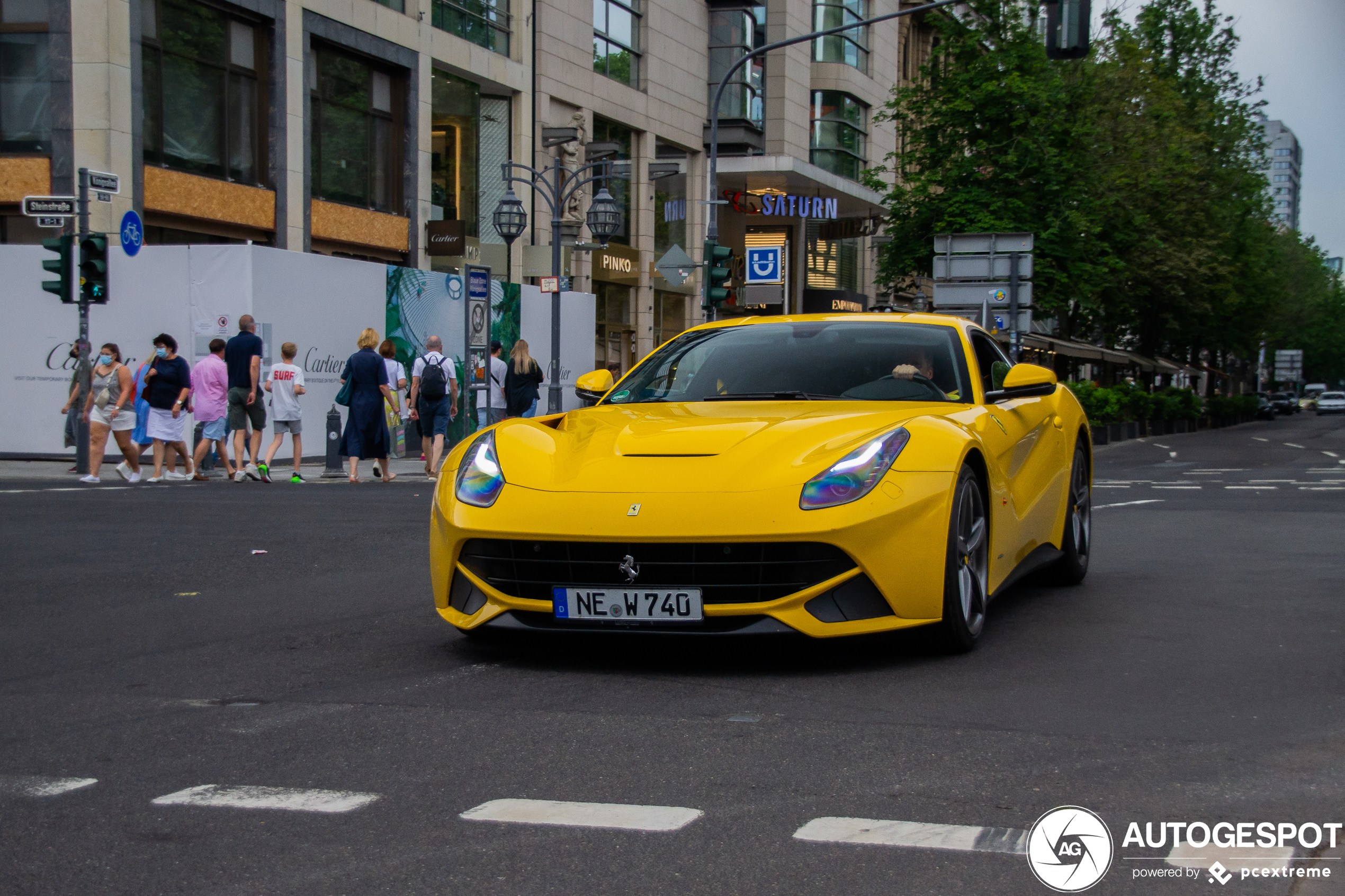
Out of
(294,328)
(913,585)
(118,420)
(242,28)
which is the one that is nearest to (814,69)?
(242,28)

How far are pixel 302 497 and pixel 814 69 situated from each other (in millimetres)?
35132

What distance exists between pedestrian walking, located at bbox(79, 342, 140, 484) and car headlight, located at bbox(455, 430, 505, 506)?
1243cm

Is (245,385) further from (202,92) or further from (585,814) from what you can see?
(585,814)

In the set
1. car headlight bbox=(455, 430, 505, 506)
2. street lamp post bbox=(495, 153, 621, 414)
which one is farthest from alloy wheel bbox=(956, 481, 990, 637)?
street lamp post bbox=(495, 153, 621, 414)

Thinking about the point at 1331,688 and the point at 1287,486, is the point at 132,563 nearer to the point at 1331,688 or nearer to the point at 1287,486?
the point at 1331,688

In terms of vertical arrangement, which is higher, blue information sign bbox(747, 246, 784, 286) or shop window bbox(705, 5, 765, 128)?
shop window bbox(705, 5, 765, 128)

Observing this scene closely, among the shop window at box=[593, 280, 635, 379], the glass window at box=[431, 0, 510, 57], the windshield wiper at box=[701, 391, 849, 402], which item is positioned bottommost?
the windshield wiper at box=[701, 391, 849, 402]

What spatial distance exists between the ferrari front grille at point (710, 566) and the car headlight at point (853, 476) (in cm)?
16

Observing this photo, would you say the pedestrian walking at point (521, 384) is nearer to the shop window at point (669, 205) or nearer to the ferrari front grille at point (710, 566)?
the ferrari front grille at point (710, 566)

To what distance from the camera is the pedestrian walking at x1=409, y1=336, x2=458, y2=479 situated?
61.5 feet

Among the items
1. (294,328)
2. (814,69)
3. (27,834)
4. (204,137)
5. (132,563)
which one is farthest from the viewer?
(814,69)

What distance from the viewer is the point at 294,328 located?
2072cm

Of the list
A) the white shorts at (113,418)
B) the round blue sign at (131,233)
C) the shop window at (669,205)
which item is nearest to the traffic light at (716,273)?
the round blue sign at (131,233)

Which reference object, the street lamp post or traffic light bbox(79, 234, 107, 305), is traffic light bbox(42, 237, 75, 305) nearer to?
traffic light bbox(79, 234, 107, 305)
